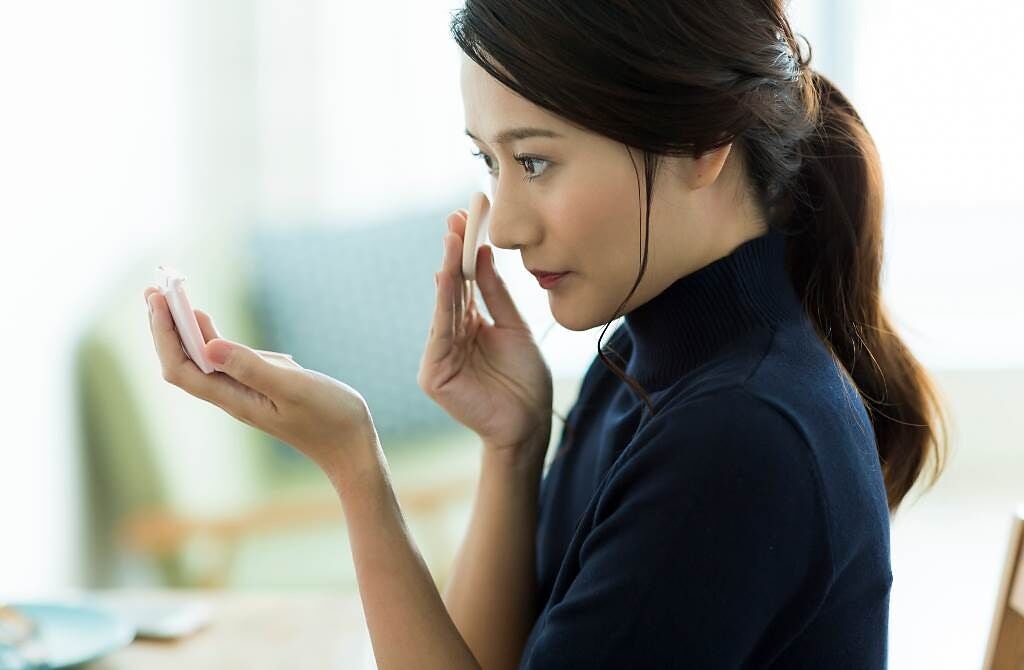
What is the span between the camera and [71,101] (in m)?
1.94

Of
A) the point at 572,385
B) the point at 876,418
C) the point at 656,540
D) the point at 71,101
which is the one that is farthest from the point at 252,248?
the point at 656,540

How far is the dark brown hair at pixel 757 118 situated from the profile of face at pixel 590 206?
1 centimetres

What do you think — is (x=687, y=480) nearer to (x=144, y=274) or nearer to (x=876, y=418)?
(x=876, y=418)

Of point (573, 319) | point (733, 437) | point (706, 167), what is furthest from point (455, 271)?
point (733, 437)

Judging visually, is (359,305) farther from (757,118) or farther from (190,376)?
(757,118)

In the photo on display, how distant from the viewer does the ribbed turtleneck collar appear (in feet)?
3.12

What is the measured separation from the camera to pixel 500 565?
45.6 inches

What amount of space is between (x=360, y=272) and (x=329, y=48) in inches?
27.4

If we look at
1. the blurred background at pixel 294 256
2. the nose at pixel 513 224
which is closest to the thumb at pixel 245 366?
the nose at pixel 513 224

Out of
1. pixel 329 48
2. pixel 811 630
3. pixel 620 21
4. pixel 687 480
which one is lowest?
pixel 811 630

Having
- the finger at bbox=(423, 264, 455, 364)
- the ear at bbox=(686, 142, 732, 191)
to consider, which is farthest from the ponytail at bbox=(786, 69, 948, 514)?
the finger at bbox=(423, 264, 455, 364)

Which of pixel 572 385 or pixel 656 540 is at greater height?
→ pixel 656 540

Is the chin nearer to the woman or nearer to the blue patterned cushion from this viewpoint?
the woman

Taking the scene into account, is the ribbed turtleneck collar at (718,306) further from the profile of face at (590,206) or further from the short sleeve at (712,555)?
the short sleeve at (712,555)
